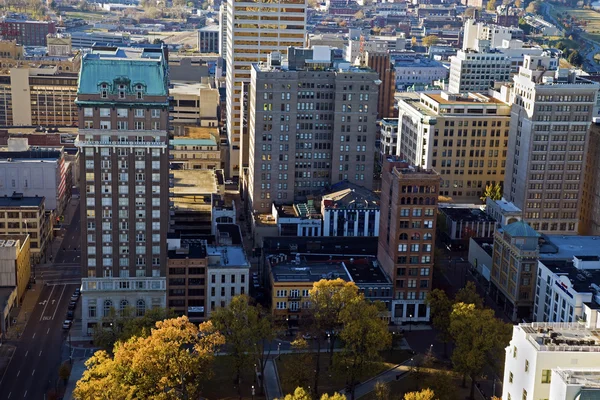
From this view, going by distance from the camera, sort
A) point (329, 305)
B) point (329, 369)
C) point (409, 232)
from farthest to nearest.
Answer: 1. point (409, 232)
2. point (329, 305)
3. point (329, 369)

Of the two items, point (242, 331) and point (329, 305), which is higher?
point (329, 305)

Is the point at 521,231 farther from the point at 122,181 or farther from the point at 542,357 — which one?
the point at 542,357

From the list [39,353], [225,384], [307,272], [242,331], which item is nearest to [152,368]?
[242,331]

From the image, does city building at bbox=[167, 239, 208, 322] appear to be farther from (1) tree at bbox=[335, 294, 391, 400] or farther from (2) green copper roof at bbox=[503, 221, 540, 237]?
(2) green copper roof at bbox=[503, 221, 540, 237]

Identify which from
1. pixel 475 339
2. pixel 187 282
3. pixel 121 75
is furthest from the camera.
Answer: pixel 187 282

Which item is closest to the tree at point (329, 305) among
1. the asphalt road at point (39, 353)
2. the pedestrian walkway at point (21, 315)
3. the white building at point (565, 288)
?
the white building at point (565, 288)

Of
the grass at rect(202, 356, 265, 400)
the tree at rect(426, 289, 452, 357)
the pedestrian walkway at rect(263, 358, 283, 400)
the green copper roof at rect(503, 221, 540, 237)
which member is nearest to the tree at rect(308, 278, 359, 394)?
the pedestrian walkway at rect(263, 358, 283, 400)

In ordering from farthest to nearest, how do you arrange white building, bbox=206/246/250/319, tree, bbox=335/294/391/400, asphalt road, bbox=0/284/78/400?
white building, bbox=206/246/250/319 < asphalt road, bbox=0/284/78/400 < tree, bbox=335/294/391/400

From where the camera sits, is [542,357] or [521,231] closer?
[542,357]
